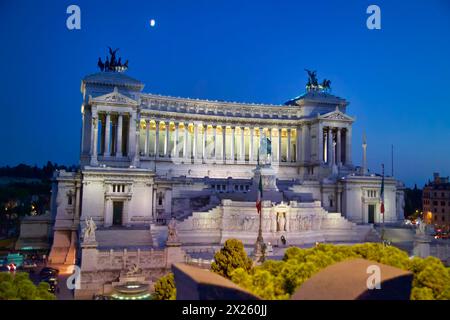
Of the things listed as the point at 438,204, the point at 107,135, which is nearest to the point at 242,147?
the point at 107,135

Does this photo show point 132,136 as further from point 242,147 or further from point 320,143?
point 320,143

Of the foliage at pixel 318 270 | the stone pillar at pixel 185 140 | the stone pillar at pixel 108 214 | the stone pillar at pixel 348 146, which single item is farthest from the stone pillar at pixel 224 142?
the foliage at pixel 318 270

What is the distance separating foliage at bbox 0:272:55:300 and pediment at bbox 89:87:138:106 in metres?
40.1

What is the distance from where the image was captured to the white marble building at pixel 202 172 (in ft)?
146

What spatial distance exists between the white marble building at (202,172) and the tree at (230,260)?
1617 centimetres

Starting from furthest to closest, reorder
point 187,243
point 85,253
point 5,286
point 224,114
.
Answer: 1. point 224,114
2. point 187,243
3. point 85,253
4. point 5,286

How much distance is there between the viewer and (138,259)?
3312 centimetres

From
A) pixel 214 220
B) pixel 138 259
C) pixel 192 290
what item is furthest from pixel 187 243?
pixel 192 290

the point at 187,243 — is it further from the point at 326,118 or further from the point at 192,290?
the point at 326,118

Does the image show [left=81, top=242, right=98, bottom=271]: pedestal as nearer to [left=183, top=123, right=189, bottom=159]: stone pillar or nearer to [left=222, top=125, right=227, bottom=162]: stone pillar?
[left=183, top=123, right=189, bottom=159]: stone pillar

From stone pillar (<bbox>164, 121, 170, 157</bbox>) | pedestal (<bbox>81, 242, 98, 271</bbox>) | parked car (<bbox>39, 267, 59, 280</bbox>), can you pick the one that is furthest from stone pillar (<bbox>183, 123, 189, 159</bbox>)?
pedestal (<bbox>81, 242, 98, 271</bbox>)

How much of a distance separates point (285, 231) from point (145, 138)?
103 ft

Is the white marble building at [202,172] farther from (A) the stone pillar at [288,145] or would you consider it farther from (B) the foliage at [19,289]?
(B) the foliage at [19,289]

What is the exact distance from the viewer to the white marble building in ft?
146
